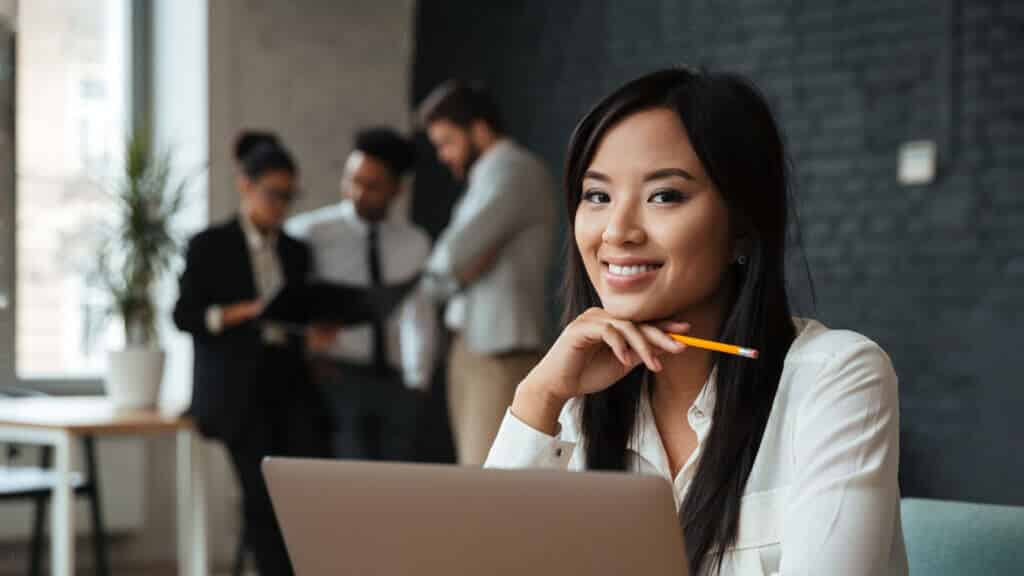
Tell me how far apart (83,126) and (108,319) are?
133cm

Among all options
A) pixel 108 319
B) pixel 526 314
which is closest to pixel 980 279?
pixel 526 314

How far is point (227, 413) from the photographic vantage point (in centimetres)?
407

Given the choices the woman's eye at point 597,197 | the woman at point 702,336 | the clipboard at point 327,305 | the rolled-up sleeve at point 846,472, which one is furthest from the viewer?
the clipboard at point 327,305

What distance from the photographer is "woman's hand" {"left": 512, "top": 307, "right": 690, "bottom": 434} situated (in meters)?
1.41

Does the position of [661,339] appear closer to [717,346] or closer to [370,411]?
[717,346]

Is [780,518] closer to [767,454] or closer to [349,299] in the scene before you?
[767,454]

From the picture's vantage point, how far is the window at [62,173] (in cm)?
560

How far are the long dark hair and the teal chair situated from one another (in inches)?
8.8

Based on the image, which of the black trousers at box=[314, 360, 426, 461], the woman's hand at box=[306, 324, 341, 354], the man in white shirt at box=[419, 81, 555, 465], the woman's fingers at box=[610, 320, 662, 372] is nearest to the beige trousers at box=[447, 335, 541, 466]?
the man in white shirt at box=[419, 81, 555, 465]

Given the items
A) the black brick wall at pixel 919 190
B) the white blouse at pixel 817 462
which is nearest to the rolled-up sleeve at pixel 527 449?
the white blouse at pixel 817 462

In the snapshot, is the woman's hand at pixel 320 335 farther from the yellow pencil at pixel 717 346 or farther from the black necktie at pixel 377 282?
the yellow pencil at pixel 717 346

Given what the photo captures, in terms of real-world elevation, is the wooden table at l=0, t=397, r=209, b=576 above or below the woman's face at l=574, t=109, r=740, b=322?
below

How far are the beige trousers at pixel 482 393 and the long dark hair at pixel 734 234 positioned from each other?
109 inches

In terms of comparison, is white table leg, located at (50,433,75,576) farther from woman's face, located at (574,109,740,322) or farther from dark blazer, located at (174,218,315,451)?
woman's face, located at (574,109,740,322)
